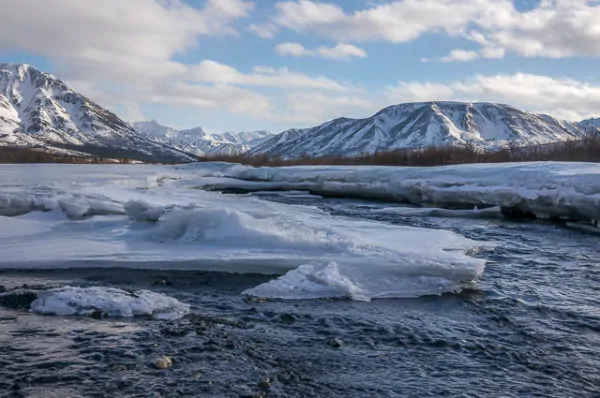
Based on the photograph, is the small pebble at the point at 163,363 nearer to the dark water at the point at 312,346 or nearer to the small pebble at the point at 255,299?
the dark water at the point at 312,346

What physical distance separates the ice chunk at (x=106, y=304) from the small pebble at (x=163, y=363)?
122 cm

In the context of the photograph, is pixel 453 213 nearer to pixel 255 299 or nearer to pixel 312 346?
pixel 255 299

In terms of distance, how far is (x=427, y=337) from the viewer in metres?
5.46

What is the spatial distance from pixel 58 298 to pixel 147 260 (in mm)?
2166

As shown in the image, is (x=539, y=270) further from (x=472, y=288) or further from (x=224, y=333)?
(x=224, y=333)

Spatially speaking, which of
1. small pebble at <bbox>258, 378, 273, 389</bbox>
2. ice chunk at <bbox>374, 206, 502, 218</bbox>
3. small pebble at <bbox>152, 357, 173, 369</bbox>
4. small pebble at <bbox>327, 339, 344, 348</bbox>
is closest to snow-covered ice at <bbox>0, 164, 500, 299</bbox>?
small pebble at <bbox>327, 339, 344, 348</bbox>

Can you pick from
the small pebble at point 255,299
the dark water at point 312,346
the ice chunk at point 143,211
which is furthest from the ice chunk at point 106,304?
the ice chunk at point 143,211

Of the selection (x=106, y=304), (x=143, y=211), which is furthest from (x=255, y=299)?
(x=143, y=211)

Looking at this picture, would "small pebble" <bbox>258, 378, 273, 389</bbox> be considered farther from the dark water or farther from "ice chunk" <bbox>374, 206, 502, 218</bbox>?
"ice chunk" <bbox>374, 206, 502, 218</bbox>

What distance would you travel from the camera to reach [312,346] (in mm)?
5160

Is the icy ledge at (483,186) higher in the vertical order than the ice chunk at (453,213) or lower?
higher

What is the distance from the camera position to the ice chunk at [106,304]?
5887mm

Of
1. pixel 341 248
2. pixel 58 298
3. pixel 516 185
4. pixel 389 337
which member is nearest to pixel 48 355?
pixel 58 298

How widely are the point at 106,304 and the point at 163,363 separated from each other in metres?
1.85
